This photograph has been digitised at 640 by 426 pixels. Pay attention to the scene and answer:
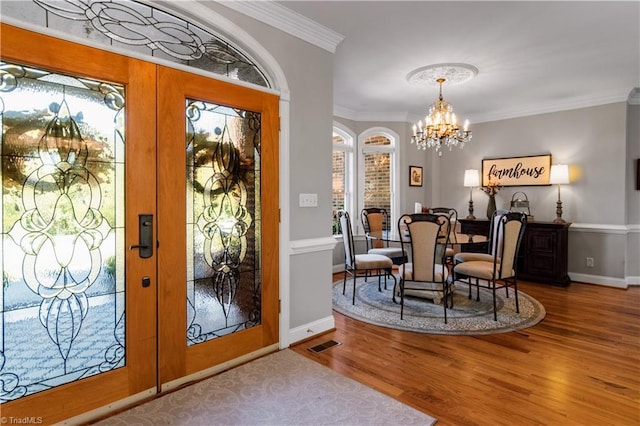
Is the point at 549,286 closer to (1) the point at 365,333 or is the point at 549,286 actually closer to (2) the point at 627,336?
(2) the point at 627,336

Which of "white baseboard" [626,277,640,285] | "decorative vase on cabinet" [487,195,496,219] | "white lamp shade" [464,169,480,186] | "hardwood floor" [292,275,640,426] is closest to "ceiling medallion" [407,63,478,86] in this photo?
"white lamp shade" [464,169,480,186]

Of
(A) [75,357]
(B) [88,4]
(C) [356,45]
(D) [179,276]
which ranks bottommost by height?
(A) [75,357]

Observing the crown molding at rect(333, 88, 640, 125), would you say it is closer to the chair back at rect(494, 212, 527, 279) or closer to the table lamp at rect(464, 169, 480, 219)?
the table lamp at rect(464, 169, 480, 219)

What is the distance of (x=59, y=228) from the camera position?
1919mm

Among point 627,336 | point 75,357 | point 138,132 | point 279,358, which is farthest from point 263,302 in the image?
point 627,336

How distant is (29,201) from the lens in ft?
6.00

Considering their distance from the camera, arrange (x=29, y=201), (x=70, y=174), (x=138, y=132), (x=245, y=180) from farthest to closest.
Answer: (x=245, y=180) → (x=138, y=132) → (x=70, y=174) → (x=29, y=201)

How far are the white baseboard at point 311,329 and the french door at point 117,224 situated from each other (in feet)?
1.12

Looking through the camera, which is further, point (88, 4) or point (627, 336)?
point (627, 336)

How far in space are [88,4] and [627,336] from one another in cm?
496

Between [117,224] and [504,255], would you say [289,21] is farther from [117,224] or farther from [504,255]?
[504,255]

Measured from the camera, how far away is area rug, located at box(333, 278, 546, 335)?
332cm

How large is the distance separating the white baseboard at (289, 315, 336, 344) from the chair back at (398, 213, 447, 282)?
100cm

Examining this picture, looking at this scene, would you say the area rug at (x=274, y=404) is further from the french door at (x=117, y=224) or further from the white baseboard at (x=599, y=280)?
the white baseboard at (x=599, y=280)
